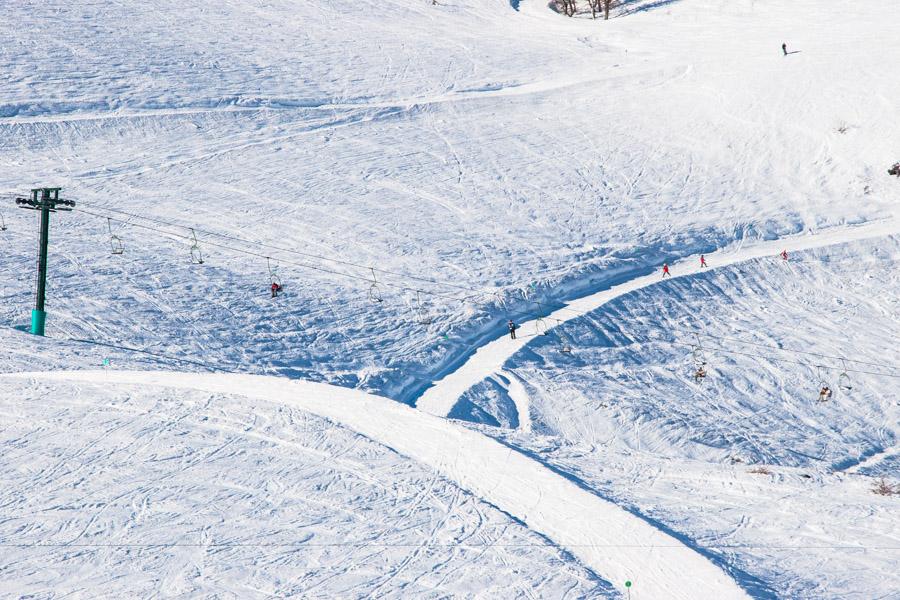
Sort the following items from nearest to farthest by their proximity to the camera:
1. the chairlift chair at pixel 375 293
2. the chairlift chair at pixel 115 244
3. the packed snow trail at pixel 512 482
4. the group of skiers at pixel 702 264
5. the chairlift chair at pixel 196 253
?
the packed snow trail at pixel 512 482, the chairlift chair at pixel 375 293, the chairlift chair at pixel 115 244, the chairlift chair at pixel 196 253, the group of skiers at pixel 702 264

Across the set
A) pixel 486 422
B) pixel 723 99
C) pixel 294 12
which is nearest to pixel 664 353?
pixel 486 422

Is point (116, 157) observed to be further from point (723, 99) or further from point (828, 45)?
point (828, 45)

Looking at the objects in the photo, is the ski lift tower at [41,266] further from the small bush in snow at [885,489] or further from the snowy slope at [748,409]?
the small bush in snow at [885,489]

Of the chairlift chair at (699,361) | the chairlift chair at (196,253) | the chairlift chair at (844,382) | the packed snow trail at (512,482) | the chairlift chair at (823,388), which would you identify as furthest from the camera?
the chairlift chair at (196,253)

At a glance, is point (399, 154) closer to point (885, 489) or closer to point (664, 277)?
point (664, 277)

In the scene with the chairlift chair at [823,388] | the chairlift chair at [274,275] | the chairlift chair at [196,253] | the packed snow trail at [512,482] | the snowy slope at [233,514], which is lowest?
the chairlift chair at [823,388]

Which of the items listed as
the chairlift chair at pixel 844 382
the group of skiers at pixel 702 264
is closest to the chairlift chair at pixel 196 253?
the group of skiers at pixel 702 264

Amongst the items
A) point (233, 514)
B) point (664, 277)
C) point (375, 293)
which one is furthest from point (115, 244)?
point (233, 514)
